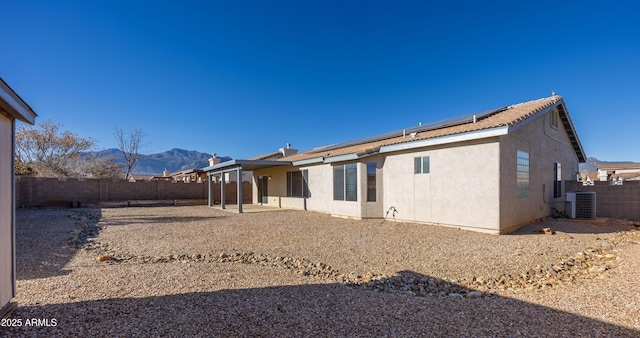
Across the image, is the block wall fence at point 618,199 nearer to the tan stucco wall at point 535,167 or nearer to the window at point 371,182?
the tan stucco wall at point 535,167

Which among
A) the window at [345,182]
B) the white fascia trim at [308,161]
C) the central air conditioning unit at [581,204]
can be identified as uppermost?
the white fascia trim at [308,161]

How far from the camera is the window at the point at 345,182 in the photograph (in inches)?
482

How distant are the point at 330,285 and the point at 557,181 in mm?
13077

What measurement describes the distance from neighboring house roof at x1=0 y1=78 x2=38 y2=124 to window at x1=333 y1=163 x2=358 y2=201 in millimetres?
9856

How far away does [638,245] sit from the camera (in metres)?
7.46

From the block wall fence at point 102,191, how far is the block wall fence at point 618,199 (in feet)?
68.2

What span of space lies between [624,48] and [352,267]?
1438 cm

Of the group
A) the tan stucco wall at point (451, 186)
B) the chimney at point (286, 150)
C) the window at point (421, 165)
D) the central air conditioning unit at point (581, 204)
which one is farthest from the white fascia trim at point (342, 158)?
the chimney at point (286, 150)

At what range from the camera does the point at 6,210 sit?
11.3 ft

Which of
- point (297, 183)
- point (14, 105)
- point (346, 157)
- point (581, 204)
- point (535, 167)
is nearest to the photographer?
point (14, 105)

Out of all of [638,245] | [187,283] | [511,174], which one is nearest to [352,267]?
[187,283]

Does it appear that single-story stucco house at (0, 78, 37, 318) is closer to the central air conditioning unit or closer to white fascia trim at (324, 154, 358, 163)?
white fascia trim at (324, 154, 358, 163)

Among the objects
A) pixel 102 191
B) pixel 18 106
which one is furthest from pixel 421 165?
pixel 102 191

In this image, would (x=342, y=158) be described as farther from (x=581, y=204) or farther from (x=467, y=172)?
(x=581, y=204)
